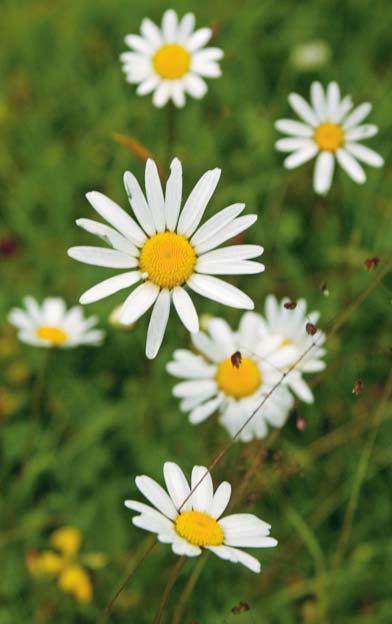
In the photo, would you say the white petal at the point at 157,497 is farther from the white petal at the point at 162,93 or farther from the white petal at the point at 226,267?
the white petal at the point at 162,93

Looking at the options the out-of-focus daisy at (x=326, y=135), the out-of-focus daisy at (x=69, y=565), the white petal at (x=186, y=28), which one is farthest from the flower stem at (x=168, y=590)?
the white petal at (x=186, y=28)

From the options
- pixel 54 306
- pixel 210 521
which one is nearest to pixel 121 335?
pixel 54 306

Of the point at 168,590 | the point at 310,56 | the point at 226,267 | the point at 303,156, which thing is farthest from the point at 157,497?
the point at 310,56

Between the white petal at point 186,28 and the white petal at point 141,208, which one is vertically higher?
the white petal at point 186,28

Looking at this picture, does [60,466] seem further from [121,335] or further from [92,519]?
[121,335]

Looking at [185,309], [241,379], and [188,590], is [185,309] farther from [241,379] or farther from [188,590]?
[188,590]

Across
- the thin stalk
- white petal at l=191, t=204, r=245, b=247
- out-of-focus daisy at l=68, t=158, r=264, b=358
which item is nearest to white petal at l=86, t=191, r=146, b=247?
out-of-focus daisy at l=68, t=158, r=264, b=358
